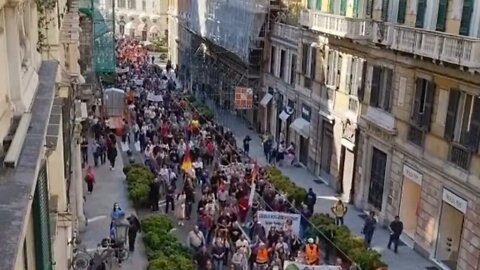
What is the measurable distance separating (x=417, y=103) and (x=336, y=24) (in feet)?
22.2

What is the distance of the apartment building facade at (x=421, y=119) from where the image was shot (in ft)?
63.9

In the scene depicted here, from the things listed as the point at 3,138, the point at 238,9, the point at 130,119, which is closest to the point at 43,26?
the point at 3,138

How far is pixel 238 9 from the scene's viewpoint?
136ft

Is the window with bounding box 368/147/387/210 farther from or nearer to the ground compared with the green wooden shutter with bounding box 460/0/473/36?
nearer to the ground

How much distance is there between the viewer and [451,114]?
805 inches

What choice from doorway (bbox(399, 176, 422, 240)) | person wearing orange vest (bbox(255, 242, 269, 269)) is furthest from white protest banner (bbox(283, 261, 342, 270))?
doorway (bbox(399, 176, 422, 240))

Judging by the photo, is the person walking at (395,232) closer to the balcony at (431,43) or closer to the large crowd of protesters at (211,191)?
the large crowd of protesters at (211,191)

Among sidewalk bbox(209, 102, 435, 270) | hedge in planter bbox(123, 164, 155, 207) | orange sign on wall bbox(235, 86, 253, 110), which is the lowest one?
sidewalk bbox(209, 102, 435, 270)

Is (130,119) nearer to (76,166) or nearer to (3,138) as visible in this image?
(76,166)

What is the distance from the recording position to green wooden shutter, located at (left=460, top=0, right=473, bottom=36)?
1964 cm

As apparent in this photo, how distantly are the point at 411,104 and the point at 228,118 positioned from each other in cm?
2258

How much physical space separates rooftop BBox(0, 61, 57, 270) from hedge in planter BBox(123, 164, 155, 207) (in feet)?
53.2

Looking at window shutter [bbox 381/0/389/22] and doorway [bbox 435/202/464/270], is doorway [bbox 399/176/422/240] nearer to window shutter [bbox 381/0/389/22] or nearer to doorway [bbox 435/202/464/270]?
doorway [bbox 435/202/464/270]

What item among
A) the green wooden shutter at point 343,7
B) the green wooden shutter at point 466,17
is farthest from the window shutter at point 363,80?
the green wooden shutter at point 466,17
